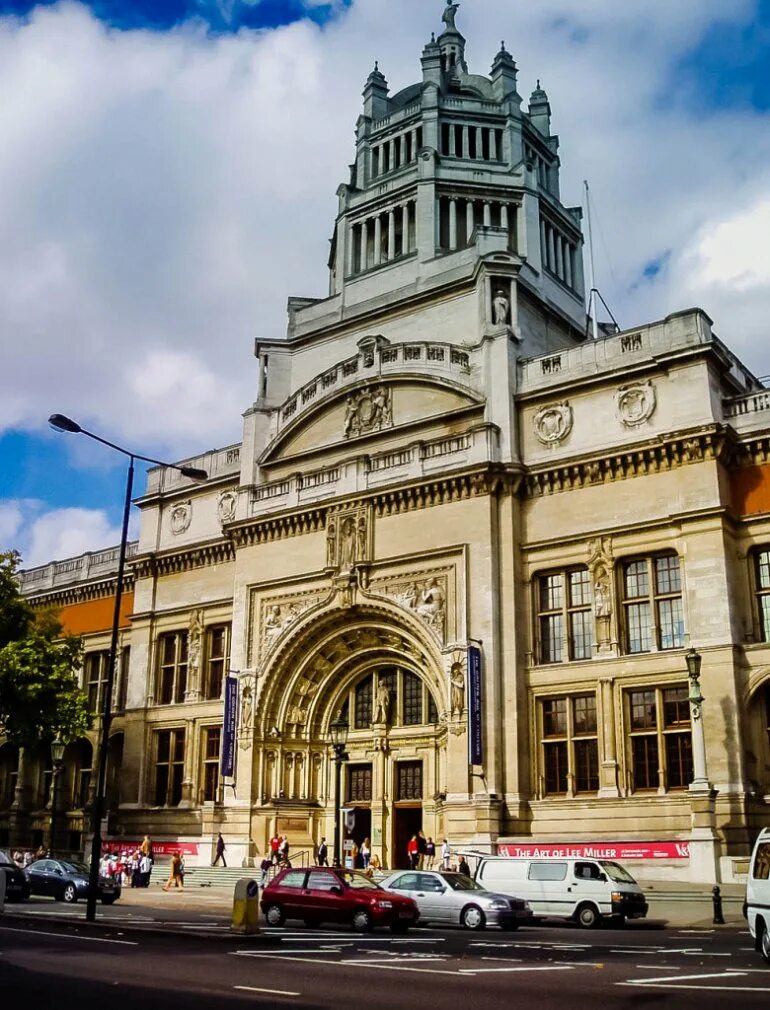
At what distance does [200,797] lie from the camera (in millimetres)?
45906

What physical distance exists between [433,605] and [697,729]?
448 inches

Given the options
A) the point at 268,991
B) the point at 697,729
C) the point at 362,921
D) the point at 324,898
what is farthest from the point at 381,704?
the point at 268,991

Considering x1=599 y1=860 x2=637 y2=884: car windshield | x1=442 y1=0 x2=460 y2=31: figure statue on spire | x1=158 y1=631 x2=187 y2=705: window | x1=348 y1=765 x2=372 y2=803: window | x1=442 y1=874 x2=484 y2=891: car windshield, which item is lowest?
x1=442 y1=874 x2=484 y2=891: car windshield

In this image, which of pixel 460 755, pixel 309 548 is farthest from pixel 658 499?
pixel 309 548

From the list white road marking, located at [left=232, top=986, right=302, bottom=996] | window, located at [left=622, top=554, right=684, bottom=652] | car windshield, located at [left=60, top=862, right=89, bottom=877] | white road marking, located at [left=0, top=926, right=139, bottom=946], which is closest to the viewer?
white road marking, located at [left=232, top=986, right=302, bottom=996]

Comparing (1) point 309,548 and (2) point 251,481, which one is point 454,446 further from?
(2) point 251,481

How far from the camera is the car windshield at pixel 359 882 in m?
24.8

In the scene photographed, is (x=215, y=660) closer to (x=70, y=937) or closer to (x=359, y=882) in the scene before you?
(x=359, y=882)

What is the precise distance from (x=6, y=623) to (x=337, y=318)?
66.0ft

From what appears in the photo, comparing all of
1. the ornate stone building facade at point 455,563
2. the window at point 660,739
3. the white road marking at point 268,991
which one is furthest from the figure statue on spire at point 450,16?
the white road marking at point 268,991

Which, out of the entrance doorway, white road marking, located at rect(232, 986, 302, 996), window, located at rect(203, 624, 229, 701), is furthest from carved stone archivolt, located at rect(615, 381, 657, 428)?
white road marking, located at rect(232, 986, 302, 996)

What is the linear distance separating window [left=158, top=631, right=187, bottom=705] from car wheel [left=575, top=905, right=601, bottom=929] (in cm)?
2587

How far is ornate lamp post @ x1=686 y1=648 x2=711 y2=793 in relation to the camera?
30172 millimetres

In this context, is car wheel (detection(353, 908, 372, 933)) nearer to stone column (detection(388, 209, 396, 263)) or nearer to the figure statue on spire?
stone column (detection(388, 209, 396, 263))
